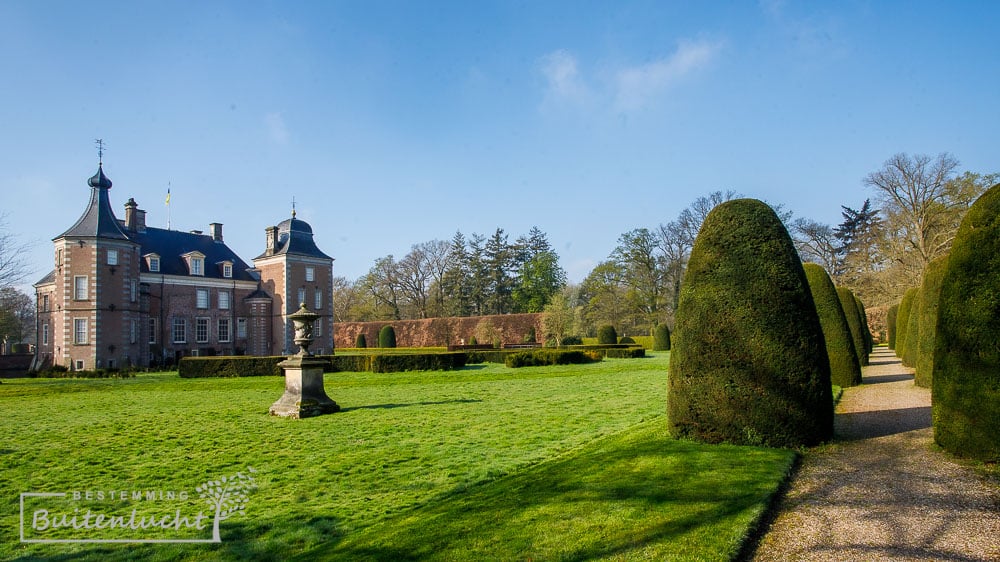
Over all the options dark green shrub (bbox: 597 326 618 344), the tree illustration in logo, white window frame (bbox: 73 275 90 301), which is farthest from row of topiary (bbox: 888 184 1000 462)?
white window frame (bbox: 73 275 90 301)

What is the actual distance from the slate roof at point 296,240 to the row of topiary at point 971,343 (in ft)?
125

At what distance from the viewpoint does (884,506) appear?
461 cm

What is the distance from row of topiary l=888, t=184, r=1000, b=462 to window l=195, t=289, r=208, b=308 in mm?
39537

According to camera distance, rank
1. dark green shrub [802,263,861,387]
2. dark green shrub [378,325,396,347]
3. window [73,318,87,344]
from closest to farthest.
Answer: dark green shrub [802,263,861,387], window [73,318,87,344], dark green shrub [378,325,396,347]

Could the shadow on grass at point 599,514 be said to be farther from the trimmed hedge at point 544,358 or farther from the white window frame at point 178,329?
the white window frame at point 178,329

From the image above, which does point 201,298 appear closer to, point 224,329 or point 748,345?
point 224,329

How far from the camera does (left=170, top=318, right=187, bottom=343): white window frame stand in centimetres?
3638

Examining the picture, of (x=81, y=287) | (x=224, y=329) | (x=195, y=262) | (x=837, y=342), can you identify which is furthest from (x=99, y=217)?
(x=837, y=342)

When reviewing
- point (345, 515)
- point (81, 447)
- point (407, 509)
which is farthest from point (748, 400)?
point (81, 447)

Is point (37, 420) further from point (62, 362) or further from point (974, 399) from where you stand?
point (62, 362)

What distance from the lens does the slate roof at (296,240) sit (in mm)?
39531

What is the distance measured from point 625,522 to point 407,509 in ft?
6.96

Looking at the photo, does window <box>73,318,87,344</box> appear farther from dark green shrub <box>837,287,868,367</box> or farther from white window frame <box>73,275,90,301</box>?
dark green shrub <box>837,287,868,367</box>

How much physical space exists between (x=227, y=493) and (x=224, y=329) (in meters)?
36.2
